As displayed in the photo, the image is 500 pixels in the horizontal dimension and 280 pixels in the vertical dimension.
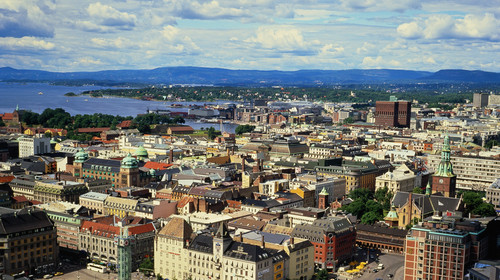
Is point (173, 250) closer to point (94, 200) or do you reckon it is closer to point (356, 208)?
point (94, 200)

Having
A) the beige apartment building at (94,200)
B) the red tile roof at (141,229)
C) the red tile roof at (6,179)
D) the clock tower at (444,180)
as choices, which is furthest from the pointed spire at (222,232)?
the red tile roof at (6,179)

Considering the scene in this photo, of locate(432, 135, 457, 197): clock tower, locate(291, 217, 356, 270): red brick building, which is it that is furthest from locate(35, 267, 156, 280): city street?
locate(432, 135, 457, 197): clock tower

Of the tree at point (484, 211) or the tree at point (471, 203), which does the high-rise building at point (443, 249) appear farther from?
the tree at point (471, 203)

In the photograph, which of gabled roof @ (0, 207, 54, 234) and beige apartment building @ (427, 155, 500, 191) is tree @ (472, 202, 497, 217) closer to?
beige apartment building @ (427, 155, 500, 191)

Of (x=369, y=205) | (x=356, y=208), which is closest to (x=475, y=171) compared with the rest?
(x=369, y=205)

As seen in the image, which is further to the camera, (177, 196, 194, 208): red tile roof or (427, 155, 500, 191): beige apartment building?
(427, 155, 500, 191): beige apartment building

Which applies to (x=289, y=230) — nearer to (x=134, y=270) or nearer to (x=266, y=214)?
(x=266, y=214)
